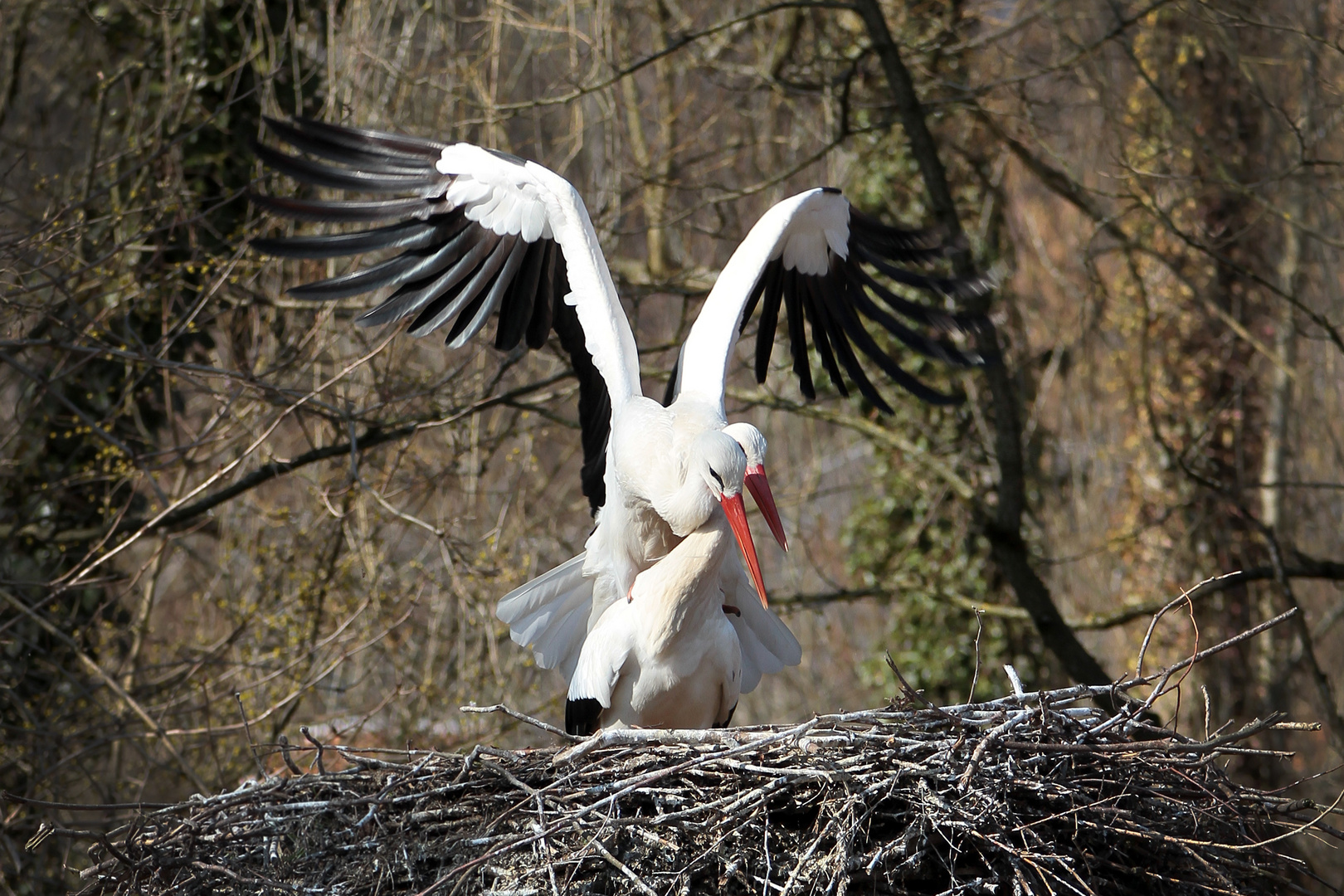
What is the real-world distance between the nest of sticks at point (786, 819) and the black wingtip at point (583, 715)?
3.00 feet

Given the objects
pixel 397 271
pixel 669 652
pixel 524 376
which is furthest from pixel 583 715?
pixel 524 376

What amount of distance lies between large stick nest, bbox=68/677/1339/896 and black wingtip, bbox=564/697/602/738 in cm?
87

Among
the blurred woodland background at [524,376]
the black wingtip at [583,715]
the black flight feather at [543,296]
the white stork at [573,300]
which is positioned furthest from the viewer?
the blurred woodland background at [524,376]

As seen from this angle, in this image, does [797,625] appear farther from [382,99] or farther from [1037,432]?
[382,99]

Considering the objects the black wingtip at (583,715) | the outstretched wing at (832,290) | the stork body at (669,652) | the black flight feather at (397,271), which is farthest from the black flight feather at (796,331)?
the black wingtip at (583,715)

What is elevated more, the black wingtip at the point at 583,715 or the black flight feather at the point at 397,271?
the black flight feather at the point at 397,271

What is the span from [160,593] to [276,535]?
412 cm

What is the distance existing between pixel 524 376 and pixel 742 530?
4683mm

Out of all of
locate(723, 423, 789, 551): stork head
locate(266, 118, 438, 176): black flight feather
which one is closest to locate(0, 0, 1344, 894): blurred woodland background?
locate(266, 118, 438, 176): black flight feather

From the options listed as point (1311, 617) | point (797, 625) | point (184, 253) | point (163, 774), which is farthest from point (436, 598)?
point (1311, 617)

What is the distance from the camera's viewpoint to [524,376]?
9125mm

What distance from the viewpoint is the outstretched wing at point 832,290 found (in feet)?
18.8

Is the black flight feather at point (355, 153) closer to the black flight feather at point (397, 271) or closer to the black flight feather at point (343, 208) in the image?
the black flight feather at point (343, 208)

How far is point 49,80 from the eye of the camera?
29.0 ft
